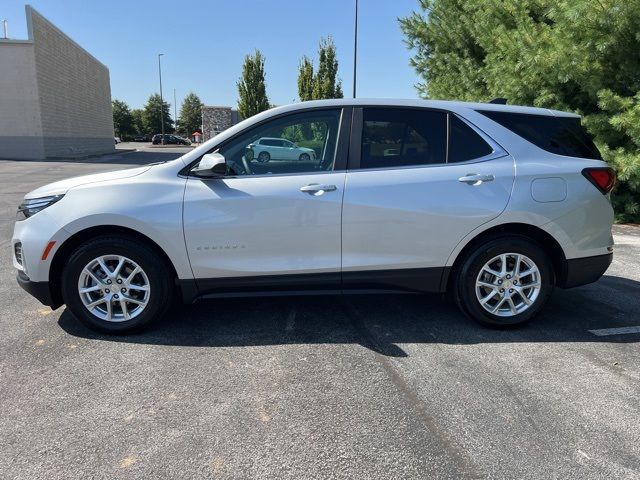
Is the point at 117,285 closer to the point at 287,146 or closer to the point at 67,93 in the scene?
the point at 287,146

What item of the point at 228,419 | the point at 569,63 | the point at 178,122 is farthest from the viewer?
the point at 178,122

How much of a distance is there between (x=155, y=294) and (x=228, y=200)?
3.02ft

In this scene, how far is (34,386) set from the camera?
3.23 metres

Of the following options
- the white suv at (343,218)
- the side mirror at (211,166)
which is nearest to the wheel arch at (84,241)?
the white suv at (343,218)

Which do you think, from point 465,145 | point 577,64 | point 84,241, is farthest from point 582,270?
point 577,64

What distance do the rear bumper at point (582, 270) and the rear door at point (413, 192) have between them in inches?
31.6

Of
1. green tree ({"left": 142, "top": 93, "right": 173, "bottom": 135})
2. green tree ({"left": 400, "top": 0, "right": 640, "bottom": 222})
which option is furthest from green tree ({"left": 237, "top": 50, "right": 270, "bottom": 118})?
green tree ({"left": 142, "top": 93, "right": 173, "bottom": 135})

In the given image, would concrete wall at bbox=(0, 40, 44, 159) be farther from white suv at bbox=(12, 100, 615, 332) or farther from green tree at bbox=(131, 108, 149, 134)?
green tree at bbox=(131, 108, 149, 134)

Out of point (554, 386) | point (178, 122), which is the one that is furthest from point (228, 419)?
point (178, 122)

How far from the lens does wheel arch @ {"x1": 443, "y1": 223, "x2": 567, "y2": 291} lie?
13.5 ft

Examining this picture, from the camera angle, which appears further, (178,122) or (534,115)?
(178,122)

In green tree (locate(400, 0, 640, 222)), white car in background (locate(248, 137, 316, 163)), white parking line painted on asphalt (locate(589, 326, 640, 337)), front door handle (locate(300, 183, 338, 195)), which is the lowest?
white parking line painted on asphalt (locate(589, 326, 640, 337))

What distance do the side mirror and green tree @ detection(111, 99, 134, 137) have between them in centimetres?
9430

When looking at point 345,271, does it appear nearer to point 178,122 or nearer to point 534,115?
point 534,115
